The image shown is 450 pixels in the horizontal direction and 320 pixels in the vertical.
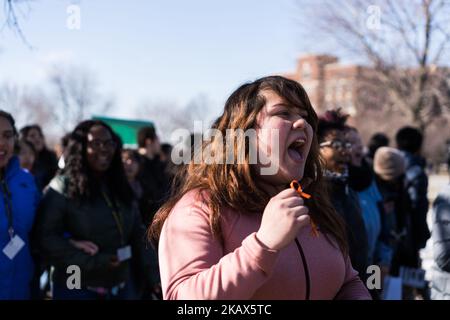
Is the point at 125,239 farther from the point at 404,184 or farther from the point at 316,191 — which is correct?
the point at 404,184

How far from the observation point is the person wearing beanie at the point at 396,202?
18.8 ft

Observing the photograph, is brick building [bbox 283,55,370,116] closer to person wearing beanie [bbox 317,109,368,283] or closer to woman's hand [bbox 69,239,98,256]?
person wearing beanie [bbox 317,109,368,283]

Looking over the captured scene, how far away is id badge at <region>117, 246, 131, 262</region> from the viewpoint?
396 centimetres

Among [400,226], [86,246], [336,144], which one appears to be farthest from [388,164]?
[86,246]

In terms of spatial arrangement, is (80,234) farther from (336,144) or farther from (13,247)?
(336,144)

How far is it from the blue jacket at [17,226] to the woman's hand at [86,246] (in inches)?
12.2

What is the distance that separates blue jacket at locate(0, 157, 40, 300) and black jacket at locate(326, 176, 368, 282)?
205cm

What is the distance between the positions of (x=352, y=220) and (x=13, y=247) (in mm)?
2226

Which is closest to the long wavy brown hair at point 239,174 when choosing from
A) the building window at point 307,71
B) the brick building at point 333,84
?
the brick building at point 333,84

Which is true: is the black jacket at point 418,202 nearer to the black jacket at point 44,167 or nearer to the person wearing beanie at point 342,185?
the person wearing beanie at point 342,185

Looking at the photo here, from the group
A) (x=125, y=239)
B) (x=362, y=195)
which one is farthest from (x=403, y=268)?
(x=125, y=239)

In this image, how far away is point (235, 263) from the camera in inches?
61.9

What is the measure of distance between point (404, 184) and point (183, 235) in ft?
16.1

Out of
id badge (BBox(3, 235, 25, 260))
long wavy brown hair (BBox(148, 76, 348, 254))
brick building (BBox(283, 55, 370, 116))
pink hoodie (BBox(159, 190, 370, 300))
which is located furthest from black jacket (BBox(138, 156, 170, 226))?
brick building (BBox(283, 55, 370, 116))
